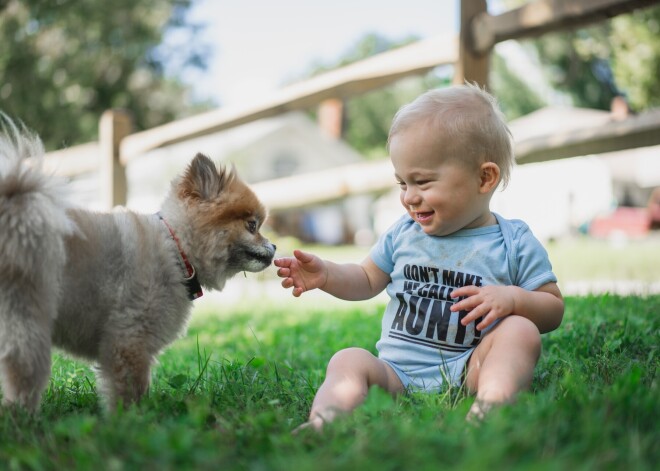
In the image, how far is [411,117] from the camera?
2.80 m

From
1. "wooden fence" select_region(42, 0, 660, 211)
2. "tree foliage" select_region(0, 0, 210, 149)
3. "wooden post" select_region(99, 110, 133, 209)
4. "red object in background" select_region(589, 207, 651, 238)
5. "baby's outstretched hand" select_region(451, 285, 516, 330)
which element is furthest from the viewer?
"red object in background" select_region(589, 207, 651, 238)

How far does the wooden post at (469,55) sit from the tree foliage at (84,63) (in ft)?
61.0

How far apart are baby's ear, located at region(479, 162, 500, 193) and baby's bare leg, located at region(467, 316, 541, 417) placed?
58cm

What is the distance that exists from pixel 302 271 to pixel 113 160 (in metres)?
5.71

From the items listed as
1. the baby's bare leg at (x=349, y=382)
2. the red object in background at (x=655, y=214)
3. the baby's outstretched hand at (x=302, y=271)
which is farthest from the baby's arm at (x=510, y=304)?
the red object in background at (x=655, y=214)

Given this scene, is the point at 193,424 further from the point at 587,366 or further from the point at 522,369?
the point at 587,366

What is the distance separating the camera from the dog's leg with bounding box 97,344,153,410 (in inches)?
102

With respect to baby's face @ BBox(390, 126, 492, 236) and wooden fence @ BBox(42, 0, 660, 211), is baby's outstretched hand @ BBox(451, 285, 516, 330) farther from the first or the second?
wooden fence @ BBox(42, 0, 660, 211)

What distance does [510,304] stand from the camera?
100.0 inches

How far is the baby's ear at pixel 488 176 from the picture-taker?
278 cm

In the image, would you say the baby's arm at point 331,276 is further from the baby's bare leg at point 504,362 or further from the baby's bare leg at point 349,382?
the baby's bare leg at point 504,362

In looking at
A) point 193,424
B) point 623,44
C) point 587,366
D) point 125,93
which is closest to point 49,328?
point 193,424

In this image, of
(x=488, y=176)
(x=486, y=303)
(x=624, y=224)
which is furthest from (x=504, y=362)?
(x=624, y=224)

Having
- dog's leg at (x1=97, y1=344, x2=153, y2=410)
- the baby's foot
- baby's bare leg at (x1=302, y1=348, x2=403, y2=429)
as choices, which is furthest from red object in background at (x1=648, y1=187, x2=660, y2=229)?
dog's leg at (x1=97, y1=344, x2=153, y2=410)
